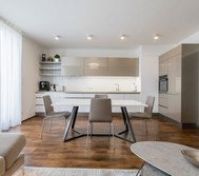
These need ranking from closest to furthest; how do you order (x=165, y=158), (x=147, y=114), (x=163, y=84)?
(x=165, y=158), (x=147, y=114), (x=163, y=84)

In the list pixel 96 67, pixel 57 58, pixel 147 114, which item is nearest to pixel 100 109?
pixel 147 114

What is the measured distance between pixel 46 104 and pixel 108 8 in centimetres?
222

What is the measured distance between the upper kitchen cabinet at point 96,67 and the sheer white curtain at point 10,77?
2.66 metres

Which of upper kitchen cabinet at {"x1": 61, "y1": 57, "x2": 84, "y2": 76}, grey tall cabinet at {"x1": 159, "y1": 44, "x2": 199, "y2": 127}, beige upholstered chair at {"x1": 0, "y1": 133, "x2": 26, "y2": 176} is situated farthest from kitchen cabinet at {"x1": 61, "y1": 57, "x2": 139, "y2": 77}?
beige upholstered chair at {"x1": 0, "y1": 133, "x2": 26, "y2": 176}

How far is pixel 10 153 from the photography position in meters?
1.92

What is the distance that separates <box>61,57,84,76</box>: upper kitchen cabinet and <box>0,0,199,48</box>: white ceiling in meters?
1.27

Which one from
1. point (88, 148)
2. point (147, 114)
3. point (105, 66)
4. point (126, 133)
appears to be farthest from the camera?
point (105, 66)

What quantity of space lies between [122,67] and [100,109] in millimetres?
4042

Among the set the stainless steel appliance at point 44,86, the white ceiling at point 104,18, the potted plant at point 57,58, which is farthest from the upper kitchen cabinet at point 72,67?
the white ceiling at point 104,18

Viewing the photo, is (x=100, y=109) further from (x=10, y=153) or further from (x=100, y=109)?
(x=10, y=153)

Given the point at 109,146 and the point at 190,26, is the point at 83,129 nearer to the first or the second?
the point at 109,146

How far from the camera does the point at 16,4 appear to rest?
3777 millimetres

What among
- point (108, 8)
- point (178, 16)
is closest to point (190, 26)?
point (178, 16)

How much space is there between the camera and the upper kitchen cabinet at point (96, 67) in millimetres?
7730
